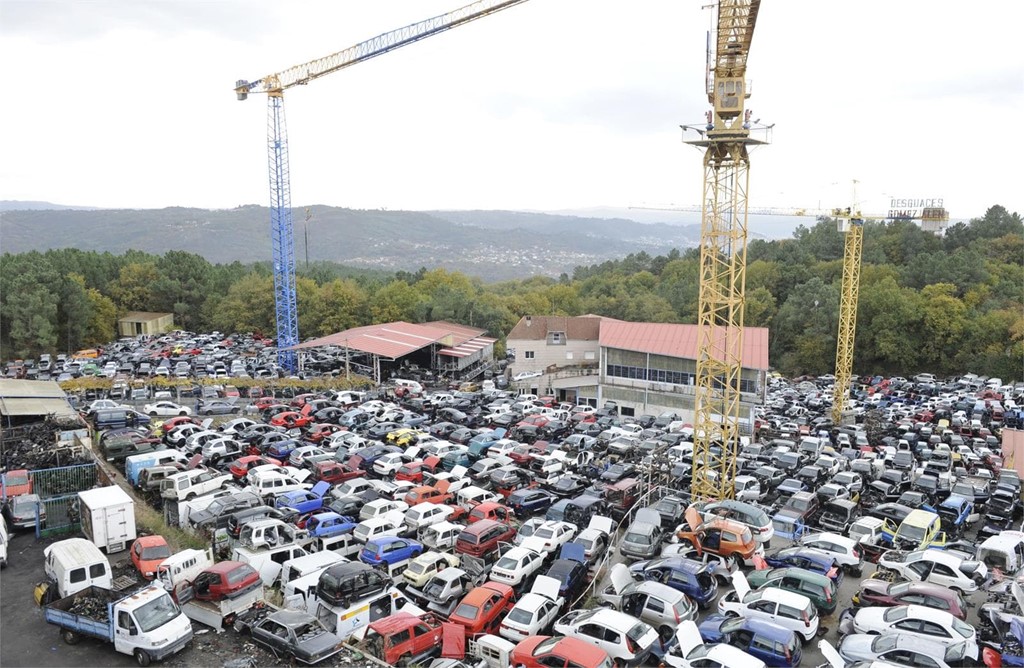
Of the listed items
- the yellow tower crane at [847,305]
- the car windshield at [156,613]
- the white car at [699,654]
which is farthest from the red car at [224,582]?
the yellow tower crane at [847,305]

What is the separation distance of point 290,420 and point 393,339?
42.5 feet

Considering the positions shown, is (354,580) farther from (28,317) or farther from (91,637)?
(28,317)

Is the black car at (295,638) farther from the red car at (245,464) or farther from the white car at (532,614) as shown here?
the red car at (245,464)

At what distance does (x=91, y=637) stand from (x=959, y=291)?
206ft

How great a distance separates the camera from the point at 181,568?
9.54 metres

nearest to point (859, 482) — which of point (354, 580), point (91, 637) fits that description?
point (354, 580)

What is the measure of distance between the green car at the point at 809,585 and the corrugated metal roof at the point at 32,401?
19659 mm

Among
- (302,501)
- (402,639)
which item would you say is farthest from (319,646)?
(302,501)

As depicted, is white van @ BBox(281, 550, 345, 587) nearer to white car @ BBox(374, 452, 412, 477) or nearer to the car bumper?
the car bumper

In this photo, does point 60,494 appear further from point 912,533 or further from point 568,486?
point 912,533

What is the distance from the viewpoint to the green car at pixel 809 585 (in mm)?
9570

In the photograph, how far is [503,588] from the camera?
390 inches

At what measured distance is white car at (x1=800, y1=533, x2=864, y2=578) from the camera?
433 inches

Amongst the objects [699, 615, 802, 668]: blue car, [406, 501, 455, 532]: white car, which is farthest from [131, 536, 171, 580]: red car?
[699, 615, 802, 668]: blue car
